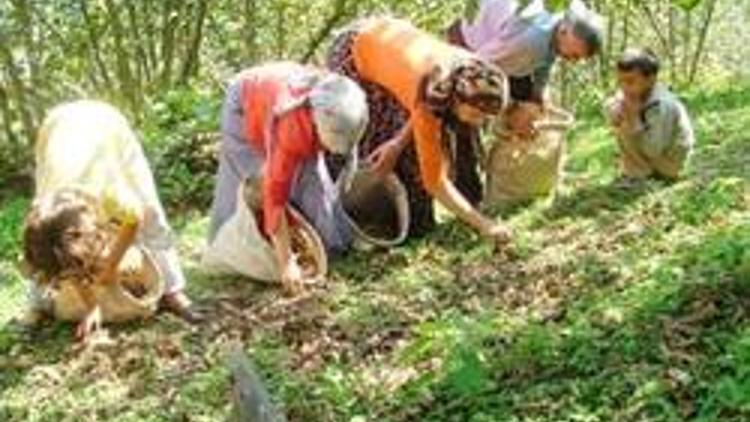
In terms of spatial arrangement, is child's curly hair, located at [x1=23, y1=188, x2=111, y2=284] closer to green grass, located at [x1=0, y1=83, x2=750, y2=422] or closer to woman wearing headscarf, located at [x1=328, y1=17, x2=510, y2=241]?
green grass, located at [x1=0, y1=83, x2=750, y2=422]

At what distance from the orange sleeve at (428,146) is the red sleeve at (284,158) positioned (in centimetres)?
58

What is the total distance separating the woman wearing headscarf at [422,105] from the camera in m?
7.89

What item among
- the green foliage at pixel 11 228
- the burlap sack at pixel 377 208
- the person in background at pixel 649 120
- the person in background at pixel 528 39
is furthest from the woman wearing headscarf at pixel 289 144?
the green foliage at pixel 11 228

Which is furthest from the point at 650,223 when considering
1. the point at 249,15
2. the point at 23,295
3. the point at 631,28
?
the point at 631,28

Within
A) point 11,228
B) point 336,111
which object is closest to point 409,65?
point 336,111

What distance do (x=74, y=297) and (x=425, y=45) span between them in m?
2.34

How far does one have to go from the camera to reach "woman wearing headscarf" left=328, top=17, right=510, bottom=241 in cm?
789

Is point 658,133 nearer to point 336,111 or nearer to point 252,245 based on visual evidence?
point 336,111

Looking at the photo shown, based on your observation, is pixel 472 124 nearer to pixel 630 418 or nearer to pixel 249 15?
pixel 630 418

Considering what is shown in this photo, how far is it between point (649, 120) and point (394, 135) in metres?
1.53

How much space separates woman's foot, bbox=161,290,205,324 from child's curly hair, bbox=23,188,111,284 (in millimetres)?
843

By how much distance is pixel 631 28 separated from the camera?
105 feet

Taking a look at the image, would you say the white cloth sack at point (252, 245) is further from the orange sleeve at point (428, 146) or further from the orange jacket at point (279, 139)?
the orange sleeve at point (428, 146)

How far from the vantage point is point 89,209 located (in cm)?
721
